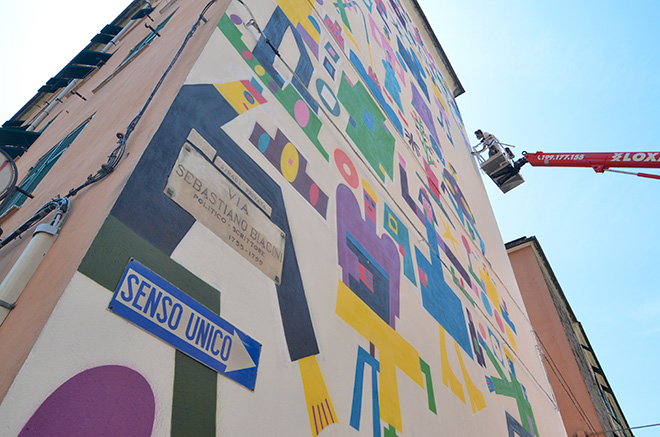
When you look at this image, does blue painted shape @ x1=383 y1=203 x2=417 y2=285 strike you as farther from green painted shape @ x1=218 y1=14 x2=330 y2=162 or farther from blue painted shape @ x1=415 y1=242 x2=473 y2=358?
green painted shape @ x1=218 y1=14 x2=330 y2=162

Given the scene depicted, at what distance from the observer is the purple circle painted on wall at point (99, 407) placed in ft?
3.41

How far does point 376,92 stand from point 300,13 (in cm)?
144

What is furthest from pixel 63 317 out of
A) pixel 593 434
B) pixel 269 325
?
pixel 593 434

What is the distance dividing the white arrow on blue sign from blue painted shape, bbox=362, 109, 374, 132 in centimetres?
275

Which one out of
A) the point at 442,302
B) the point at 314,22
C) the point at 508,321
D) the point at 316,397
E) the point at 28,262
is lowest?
the point at 316,397

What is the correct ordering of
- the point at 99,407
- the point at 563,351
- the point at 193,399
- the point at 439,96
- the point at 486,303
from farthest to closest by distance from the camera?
the point at 563,351 < the point at 439,96 < the point at 486,303 < the point at 193,399 < the point at 99,407

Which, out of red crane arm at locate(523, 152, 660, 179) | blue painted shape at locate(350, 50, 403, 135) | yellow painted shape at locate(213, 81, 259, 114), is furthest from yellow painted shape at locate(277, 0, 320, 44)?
red crane arm at locate(523, 152, 660, 179)

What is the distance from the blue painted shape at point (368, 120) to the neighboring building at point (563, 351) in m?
7.81

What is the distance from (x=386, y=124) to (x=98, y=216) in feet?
11.7

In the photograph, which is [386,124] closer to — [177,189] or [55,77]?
[177,189]

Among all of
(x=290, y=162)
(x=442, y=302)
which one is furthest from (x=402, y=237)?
(x=290, y=162)

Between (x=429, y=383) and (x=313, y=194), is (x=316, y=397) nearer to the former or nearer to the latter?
(x=313, y=194)

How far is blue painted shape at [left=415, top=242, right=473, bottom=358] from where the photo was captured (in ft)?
11.8

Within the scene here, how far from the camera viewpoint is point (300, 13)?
11.7 feet
